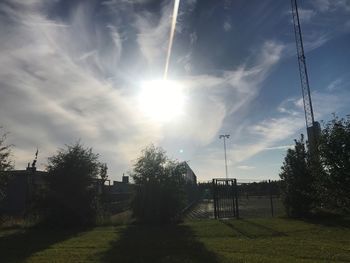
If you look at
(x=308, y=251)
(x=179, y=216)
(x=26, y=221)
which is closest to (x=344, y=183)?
(x=308, y=251)

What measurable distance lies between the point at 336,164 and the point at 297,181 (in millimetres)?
11720

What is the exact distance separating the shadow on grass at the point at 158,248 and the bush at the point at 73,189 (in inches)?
233

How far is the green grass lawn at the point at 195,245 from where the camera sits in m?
11.4

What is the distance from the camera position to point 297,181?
24.9 m

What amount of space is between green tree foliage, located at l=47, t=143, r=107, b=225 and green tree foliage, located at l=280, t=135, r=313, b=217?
11.2 meters

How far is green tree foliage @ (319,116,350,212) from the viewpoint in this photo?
13.1 m

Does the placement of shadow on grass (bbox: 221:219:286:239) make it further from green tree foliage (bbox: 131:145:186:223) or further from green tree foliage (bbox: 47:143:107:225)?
green tree foliage (bbox: 47:143:107:225)

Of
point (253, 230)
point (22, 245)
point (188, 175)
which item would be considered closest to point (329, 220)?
point (253, 230)

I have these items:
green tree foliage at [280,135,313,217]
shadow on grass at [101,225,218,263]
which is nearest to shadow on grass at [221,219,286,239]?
shadow on grass at [101,225,218,263]

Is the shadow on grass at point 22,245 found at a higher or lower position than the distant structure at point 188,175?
lower

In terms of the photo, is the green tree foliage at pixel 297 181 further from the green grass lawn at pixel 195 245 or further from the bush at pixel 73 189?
the bush at pixel 73 189

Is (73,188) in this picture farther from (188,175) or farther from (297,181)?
(188,175)

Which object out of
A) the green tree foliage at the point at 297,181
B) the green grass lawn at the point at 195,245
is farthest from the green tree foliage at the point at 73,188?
the green tree foliage at the point at 297,181

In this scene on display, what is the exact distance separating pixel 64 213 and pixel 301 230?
40.2 ft
